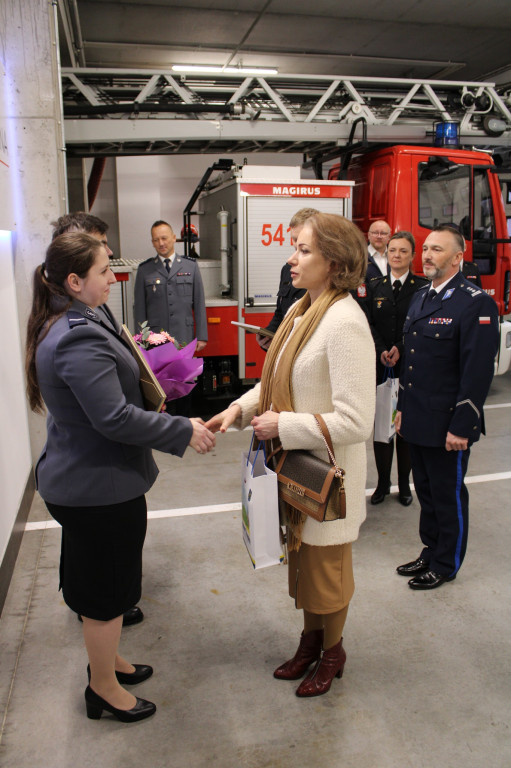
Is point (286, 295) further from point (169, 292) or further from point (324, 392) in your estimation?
point (324, 392)

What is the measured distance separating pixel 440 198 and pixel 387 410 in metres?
2.92

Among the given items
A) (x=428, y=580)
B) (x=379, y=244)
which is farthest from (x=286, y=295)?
(x=428, y=580)

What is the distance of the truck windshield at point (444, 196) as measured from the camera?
5.51 m

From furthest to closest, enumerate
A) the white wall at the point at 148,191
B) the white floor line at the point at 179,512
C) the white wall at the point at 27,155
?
the white wall at the point at 148,191
the white wall at the point at 27,155
the white floor line at the point at 179,512

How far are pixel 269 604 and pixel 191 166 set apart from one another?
458 inches

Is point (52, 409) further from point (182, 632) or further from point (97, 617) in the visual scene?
point (182, 632)

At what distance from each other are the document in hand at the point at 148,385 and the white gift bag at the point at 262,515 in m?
0.36

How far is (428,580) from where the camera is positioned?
2.88 meters

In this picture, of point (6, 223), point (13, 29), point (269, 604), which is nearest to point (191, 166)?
point (13, 29)

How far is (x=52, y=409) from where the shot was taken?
173 cm

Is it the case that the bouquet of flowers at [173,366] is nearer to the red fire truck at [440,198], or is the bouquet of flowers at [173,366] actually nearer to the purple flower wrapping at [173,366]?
the purple flower wrapping at [173,366]

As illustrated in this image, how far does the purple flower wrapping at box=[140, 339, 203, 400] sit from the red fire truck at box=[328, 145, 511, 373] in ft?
12.4

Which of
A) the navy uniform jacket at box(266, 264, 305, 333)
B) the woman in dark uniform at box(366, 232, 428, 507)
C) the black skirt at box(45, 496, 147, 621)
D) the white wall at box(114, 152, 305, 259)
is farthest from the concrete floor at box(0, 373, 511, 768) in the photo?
the white wall at box(114, 152, 305, 259)

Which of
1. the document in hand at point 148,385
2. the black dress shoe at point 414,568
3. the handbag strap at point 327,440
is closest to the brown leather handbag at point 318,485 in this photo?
the handbag strap at point 327,440
